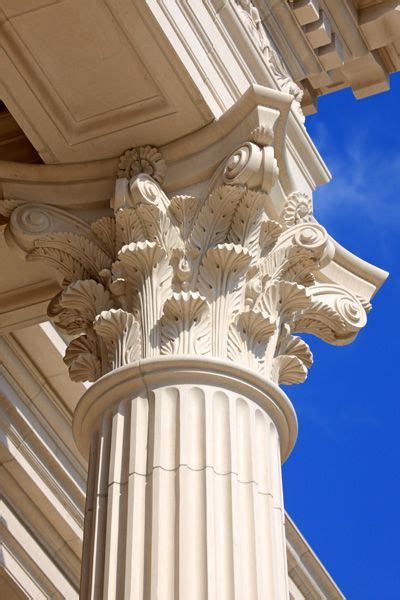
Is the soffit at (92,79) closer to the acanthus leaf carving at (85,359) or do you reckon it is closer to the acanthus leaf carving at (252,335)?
the acanthus leaf carving at (85,359)

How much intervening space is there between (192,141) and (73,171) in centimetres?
149

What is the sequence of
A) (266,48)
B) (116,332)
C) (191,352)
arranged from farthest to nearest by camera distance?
(266,48) < (116,332) < (191,352)

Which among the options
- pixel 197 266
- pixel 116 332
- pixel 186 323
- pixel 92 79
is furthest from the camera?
pixel 92 79

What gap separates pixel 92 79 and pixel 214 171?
178cm

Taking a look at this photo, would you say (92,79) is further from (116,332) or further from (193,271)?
(116,332)

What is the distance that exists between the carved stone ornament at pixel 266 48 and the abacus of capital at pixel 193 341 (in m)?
1.82

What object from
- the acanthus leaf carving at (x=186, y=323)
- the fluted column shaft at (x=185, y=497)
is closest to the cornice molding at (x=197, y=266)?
the acanthus leaf carving at (x=186, y=323)

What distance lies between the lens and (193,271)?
13.5 m

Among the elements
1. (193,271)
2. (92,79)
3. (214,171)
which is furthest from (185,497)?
(92,79)

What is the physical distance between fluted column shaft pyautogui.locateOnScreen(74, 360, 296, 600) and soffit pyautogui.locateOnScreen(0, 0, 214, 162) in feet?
11.8

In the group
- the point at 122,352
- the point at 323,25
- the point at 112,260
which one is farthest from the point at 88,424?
the point at 323,25

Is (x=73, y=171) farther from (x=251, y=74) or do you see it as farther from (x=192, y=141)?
Result: (x=251, y=74)

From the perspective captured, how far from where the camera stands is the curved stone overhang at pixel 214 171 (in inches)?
552

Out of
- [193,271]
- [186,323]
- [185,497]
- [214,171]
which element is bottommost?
Answer: [185,497]
